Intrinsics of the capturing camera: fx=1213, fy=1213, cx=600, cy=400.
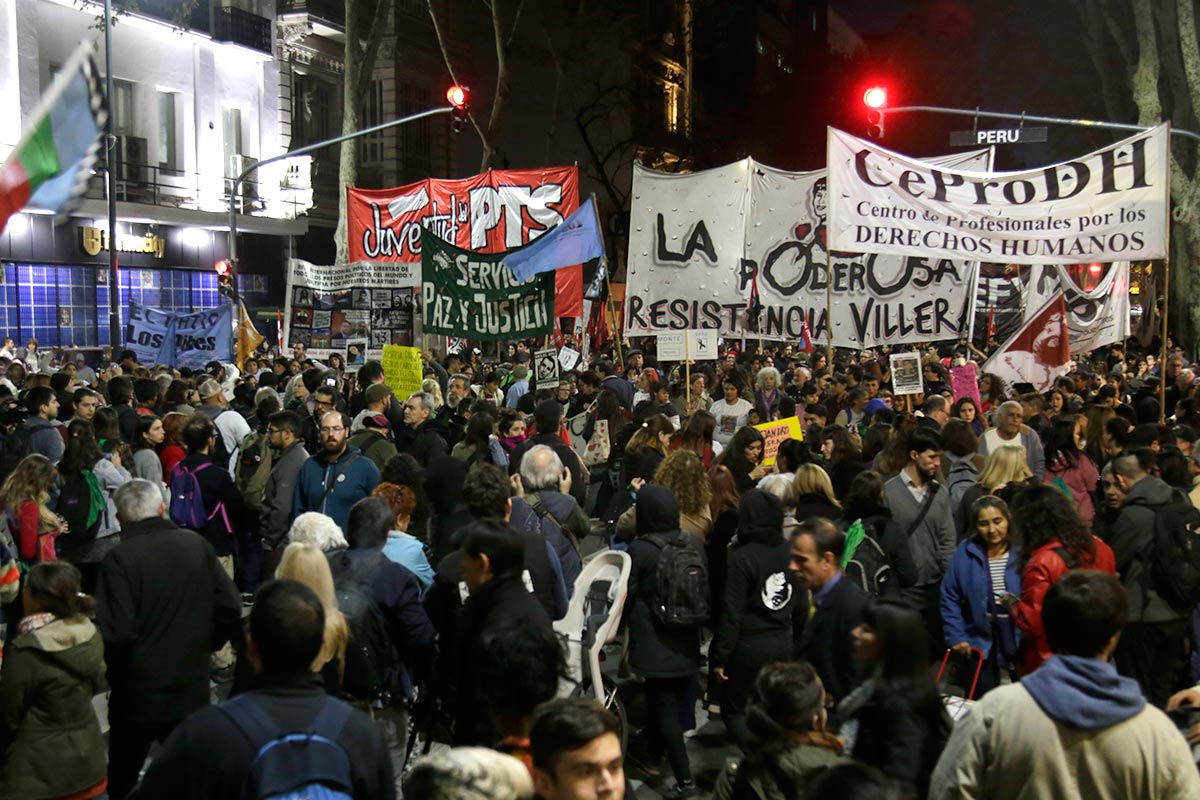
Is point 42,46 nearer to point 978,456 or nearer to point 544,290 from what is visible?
point 544,290

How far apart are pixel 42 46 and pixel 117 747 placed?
2731 cm

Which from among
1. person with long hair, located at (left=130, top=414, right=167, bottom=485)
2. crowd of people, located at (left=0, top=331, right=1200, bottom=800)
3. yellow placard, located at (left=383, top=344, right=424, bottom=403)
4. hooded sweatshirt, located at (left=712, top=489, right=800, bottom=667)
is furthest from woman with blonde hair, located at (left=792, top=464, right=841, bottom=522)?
yellow placard, located at (left=383, top=344, right=424, bottom=403)

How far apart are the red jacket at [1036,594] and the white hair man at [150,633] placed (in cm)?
350

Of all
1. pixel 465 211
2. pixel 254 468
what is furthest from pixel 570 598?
pixel 465 211

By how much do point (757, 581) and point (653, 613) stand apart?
0.54 metres

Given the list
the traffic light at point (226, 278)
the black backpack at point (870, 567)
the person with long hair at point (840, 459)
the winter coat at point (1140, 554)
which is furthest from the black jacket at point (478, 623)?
the traffic light at point (226, 278)

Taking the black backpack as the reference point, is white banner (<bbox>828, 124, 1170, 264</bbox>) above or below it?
above

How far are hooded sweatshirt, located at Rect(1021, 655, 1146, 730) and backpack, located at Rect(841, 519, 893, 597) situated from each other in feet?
8.66

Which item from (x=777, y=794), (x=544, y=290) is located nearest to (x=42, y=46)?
(x=544, y=290)

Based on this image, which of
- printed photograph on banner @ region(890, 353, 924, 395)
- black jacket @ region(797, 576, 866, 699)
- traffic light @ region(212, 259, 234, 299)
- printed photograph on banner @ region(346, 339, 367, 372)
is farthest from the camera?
traffic light @ region(212, 259, 234, 299)

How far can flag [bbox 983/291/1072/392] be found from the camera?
1274cm

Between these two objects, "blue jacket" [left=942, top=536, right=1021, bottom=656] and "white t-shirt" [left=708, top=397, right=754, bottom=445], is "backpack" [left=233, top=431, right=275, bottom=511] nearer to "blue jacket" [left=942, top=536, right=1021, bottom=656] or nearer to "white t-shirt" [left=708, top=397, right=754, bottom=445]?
"white t-shirt" [left=708, top=397, right=754, bottom=445]

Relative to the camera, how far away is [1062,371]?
12836 millimetres

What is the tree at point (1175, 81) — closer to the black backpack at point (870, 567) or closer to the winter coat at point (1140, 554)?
the winter coat at point (1140, 554)
